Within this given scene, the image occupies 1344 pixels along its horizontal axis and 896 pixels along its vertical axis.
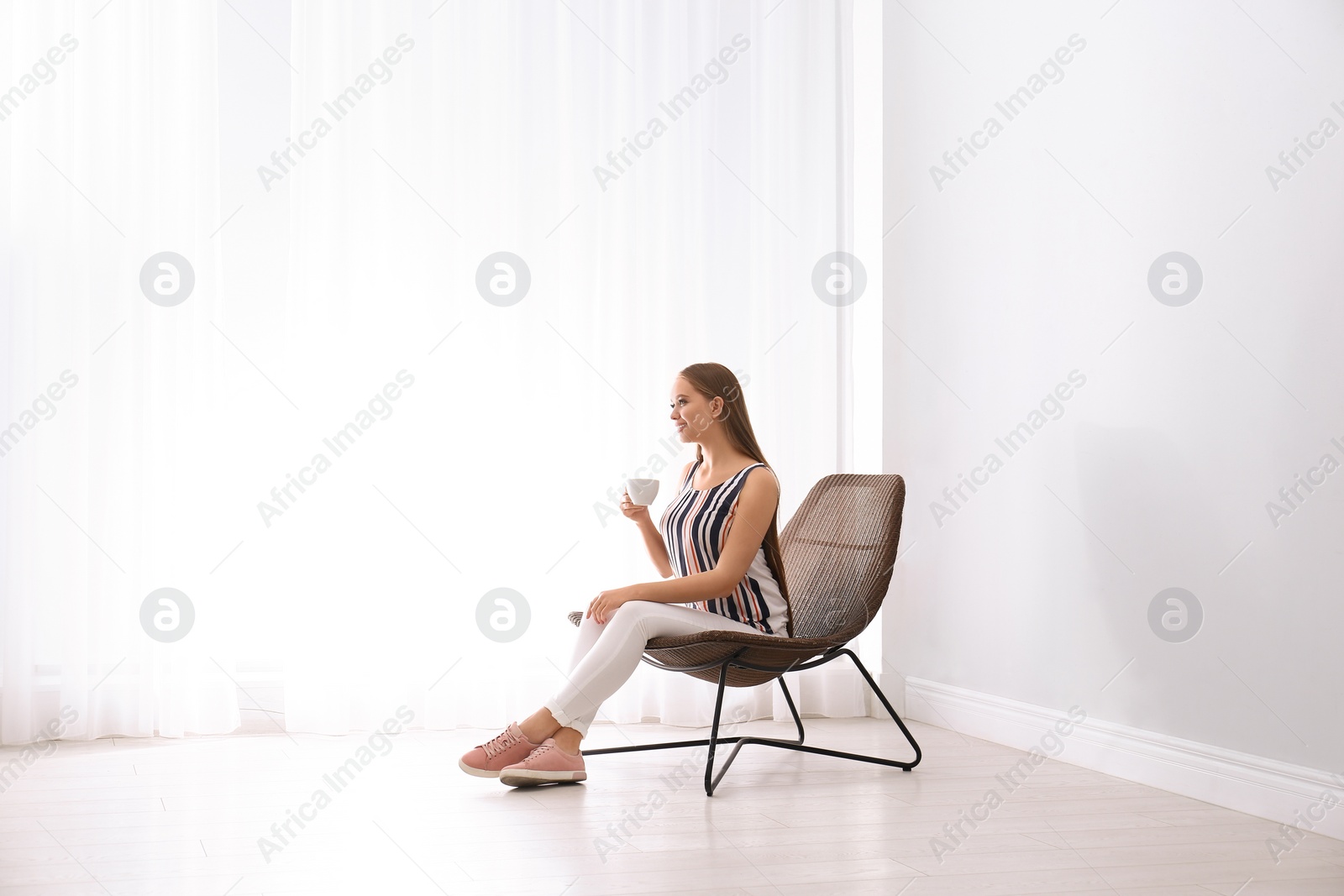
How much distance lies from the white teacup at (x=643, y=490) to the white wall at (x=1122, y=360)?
45.0 inches

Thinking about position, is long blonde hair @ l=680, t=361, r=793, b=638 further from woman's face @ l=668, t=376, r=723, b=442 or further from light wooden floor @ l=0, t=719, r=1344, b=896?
light wooden floor @ l=0, t=719, r=1344, b=896

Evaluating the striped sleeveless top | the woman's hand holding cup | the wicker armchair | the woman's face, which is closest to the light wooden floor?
the wicker armchair

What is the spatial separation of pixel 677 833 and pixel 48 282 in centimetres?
241

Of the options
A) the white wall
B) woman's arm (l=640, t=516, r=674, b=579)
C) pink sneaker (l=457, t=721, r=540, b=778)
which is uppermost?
the white wall

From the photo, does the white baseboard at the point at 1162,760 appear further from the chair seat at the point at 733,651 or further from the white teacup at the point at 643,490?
the white teacup at the point at 643,490

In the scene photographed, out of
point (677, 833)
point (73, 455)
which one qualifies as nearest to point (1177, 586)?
point (677, 833)

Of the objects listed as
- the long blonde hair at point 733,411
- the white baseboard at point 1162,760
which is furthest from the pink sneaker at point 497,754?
the white baseboard at point 1162,760

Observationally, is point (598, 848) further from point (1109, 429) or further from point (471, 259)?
point (471, 259)

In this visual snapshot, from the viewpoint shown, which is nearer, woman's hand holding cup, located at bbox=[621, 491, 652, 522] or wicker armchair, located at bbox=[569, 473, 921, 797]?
wicker armchair, located at bbox=[569, 473, 921, 797]

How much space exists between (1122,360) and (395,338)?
2102 millimetres

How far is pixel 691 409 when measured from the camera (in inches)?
113

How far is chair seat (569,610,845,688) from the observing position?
255cm

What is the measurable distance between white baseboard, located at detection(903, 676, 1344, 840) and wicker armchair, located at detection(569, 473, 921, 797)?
0.39m

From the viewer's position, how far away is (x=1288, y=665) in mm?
2305
